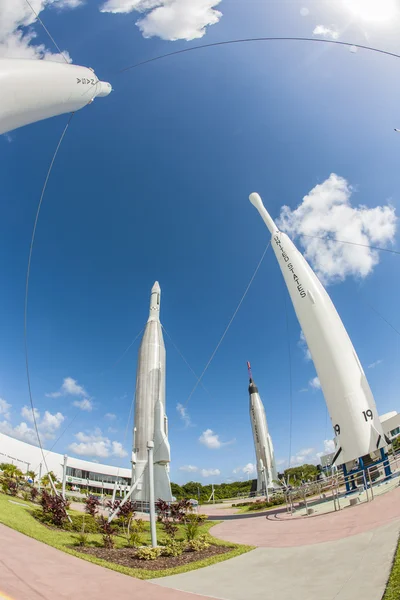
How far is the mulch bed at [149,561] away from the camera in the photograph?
7395 mm

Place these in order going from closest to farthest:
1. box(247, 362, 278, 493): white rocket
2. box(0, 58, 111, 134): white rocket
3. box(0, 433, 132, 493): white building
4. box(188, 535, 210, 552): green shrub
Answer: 1. box(0, 58, 111, 134): white rocket
2. box(188, 535, 210, 552): green shrub
3. box(247, 362, 278, 493): white rocket
4. box(0, 433, 132, 493): white building

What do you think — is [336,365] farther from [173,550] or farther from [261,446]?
[261,446]

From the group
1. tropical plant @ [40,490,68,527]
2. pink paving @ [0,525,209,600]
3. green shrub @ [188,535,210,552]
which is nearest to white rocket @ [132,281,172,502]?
tropical plant @ [40,490,68,527]

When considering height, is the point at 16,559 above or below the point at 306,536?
above

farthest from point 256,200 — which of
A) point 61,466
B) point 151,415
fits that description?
point 61,466

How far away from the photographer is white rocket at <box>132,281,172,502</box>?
67.7 feet

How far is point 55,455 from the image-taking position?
166ft

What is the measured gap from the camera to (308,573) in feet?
18.2

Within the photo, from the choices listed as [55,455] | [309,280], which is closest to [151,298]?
[309,280]

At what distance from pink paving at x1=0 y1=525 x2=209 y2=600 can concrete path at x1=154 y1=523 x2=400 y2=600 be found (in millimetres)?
671

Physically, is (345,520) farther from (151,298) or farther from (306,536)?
(151,298)

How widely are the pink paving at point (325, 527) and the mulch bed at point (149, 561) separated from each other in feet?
4.89

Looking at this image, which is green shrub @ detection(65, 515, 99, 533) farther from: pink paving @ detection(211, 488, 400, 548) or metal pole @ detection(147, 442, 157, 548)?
pink paving @ detection(211, 488, 400, 548)

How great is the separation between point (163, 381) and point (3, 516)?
14.8 metres
